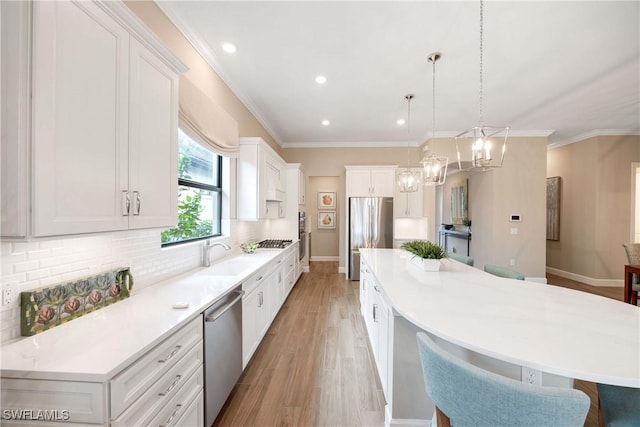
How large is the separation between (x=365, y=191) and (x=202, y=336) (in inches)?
176

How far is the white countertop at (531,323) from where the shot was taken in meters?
0.91

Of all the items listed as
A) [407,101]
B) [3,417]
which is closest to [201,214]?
[3,417]

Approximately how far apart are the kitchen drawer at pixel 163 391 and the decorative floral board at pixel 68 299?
567 mm

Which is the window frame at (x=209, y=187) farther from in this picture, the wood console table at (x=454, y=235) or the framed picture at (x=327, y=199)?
the wood console table at (x=454, y=235)

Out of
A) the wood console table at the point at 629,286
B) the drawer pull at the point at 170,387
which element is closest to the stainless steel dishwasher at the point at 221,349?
the drawer pull at the point at 170,387

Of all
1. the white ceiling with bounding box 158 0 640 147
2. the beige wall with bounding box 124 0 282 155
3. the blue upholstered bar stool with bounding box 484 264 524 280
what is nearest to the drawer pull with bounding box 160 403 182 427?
the beige wall with bounding box 124 0 282 155

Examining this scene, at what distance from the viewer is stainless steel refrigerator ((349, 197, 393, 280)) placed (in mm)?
5227

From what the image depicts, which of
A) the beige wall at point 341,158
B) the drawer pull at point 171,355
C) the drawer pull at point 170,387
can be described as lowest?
the drawer pull at point 170,387

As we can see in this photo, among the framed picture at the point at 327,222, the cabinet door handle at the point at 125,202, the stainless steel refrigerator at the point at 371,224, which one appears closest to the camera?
the cabinet door handle at the point at 125,202

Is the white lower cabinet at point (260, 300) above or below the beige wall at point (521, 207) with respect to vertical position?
below

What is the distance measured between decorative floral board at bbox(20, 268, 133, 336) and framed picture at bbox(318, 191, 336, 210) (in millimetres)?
6136

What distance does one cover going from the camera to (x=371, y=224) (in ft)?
17.2

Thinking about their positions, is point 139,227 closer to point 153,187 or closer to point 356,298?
point 153,187

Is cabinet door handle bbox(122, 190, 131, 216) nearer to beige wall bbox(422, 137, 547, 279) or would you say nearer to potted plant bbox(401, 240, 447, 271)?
potted plant bbox(401, 240, 447, 271)
